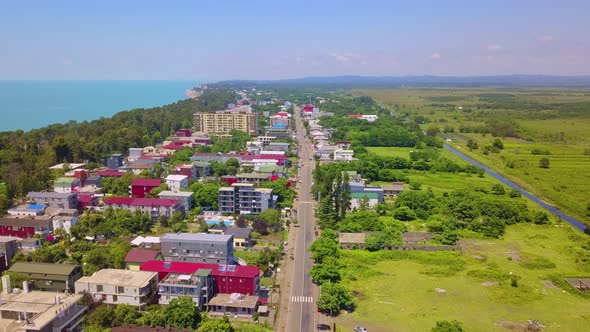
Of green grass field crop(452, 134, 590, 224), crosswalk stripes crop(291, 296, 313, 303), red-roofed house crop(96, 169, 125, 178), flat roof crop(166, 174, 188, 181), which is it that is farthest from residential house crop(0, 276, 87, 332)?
green grass field crop(452, 134, 590, 224)

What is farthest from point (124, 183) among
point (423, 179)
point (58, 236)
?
point (423, 179)

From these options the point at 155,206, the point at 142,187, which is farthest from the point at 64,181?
the point at 155,206

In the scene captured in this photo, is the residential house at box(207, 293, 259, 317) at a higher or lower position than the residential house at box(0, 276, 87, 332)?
lower

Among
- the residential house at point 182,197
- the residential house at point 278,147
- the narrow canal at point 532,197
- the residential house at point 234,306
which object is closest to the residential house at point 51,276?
the residential house at point 234,306

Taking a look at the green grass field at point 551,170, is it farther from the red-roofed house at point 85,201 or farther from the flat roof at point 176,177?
the red-roofed house at point 85,201

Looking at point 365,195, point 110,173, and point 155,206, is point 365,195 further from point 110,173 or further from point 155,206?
point 110,173

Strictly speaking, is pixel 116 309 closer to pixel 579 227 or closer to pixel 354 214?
pixel 354 214

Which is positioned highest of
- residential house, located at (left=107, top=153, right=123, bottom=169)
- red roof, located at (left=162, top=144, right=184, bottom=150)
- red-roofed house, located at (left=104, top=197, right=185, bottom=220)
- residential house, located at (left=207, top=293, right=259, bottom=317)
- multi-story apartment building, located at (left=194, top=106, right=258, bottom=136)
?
multi-story apartment building, located at (left=194, top=106, right=258, bottom=136)

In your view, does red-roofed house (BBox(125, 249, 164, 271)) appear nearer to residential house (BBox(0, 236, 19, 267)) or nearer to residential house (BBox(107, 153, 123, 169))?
residential house (BBox(0, 236, 19, 267))
